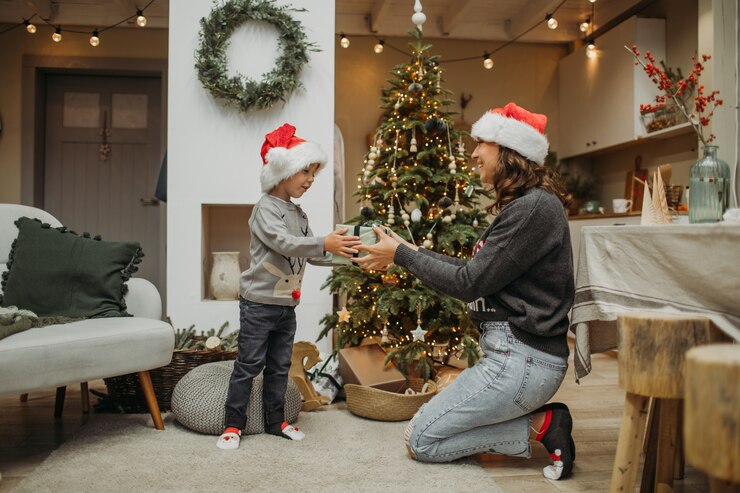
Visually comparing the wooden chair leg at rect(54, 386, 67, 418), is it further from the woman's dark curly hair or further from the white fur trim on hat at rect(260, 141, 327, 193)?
the woman's dark curly hair

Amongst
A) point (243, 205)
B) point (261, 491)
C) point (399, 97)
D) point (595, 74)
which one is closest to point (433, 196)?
point (399, 97)

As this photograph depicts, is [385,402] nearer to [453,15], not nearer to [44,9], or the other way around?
[453,15]

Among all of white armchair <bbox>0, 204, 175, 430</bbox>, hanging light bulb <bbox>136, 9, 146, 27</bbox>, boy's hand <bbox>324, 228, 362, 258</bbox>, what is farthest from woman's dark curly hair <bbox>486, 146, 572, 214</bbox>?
hanging light bulb <bbox>136, 9, 146, 27</bbox>

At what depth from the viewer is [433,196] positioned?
316cm

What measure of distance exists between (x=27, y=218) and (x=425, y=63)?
6.49 feet

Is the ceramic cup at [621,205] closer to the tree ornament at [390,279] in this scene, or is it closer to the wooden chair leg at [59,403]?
the tree ornament at [390,279]

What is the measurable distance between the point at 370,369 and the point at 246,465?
92 centimetres

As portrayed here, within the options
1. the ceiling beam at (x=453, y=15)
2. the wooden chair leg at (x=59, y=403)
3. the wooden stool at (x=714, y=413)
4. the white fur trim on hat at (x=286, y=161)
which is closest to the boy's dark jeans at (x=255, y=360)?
the white fur trim on hat at (x=286, y=161)

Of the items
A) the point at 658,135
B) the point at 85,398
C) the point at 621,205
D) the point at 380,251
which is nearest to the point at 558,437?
the point at 380,251

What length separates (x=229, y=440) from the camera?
2332 mm

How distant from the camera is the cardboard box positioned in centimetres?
289

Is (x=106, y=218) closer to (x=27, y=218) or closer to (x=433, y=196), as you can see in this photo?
(x=27, y=218)

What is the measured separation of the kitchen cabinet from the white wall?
9.20ft

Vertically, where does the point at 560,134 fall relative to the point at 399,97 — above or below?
above
